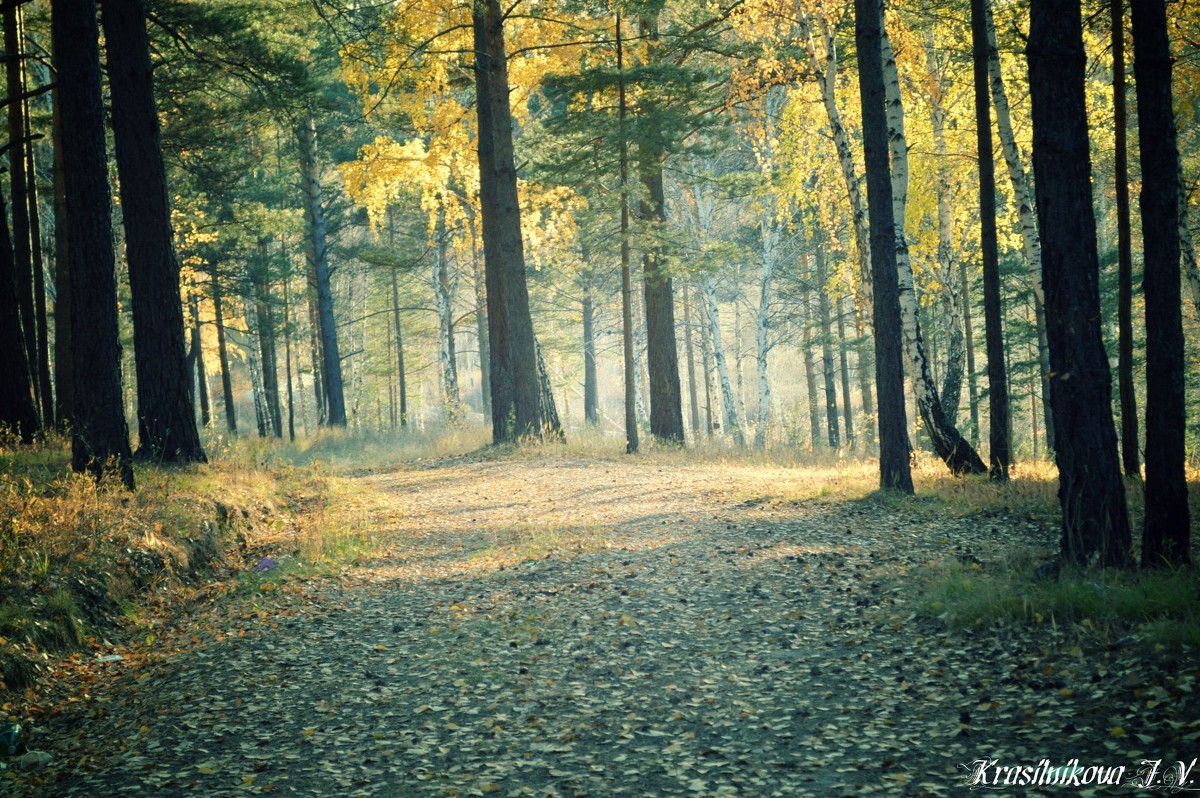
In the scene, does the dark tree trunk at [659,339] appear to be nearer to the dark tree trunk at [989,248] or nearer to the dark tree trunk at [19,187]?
the dark tree trunk at [989,248]

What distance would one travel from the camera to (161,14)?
12930 millimetres

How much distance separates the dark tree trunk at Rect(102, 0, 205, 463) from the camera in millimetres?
11570

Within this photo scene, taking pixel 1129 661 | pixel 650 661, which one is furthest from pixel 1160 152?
pixel 650 661

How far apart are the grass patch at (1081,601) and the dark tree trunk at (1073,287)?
1.55 ft

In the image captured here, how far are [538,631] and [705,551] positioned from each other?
2890 mm

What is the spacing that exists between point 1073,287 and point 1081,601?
7.98ft

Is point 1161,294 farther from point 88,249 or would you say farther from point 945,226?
point 945,226

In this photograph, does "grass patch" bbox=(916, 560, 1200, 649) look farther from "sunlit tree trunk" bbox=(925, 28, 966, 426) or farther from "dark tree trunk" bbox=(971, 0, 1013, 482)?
"sunlit tree trunk" bbox=(925, 28, 966, 426)

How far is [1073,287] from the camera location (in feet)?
21.0

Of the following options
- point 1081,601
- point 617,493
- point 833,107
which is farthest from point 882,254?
point 1081,601

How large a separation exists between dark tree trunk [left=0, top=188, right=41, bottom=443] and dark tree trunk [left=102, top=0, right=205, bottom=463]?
2129 millimetres

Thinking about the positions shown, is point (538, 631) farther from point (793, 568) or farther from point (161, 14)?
point (161, 14)

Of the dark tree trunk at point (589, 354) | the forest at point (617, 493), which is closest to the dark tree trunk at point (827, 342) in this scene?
the forest at point (617, 493)

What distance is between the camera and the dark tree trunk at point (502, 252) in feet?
58.4
